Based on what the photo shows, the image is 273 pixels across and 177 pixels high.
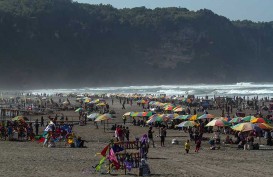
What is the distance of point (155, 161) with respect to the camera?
16578mm

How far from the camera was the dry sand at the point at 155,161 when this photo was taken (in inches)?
560

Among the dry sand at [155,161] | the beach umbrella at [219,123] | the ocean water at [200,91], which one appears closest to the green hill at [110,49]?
the ocean water at [200,91]

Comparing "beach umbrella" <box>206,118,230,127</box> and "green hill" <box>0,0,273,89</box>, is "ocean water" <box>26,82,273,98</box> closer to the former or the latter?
"green hill" <box>0,0,273,89</box>

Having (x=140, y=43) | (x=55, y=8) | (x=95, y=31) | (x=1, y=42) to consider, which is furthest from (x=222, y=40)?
(x=1, y=42)

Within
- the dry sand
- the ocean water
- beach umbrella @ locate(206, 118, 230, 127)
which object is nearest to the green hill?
the ocean water

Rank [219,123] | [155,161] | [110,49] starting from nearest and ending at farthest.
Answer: [155,161] → [219,123] → [110,49]

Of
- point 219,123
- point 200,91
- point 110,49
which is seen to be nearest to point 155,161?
point 219,123

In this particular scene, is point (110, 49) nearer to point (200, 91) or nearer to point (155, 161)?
point (200, 91)

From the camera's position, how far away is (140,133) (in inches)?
1046

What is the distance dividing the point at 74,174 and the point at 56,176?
25.4 inches

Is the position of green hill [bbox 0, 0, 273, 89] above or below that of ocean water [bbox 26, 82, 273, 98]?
above

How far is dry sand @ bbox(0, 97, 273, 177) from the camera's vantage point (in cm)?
1423

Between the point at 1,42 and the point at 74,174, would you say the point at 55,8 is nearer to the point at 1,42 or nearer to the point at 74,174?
the point at 1,42

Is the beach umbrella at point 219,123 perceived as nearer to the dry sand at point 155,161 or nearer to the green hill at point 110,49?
the dry sand at point 155,161
